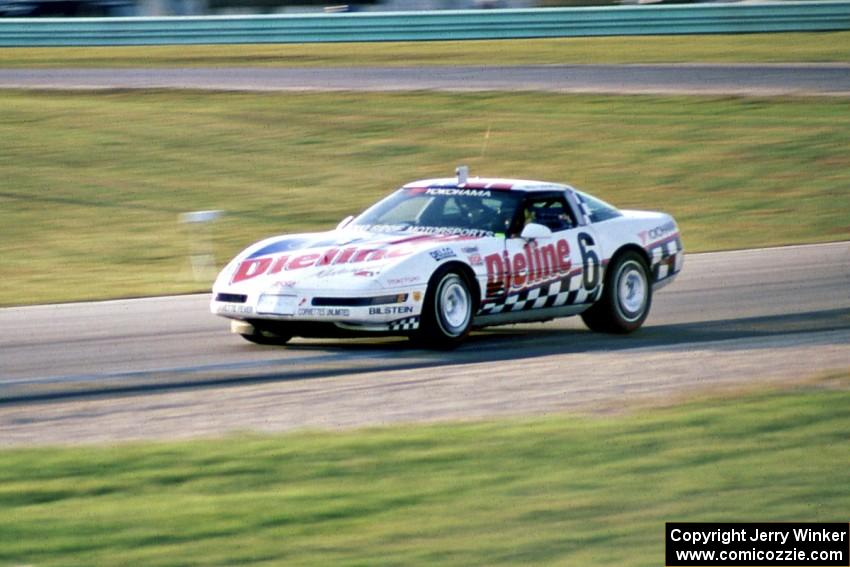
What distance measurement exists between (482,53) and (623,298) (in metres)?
20.4

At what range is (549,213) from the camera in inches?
455

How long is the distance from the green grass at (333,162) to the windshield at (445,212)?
3.78m

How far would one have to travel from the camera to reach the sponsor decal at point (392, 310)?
10.1m

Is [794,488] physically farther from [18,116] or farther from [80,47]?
[80,47]

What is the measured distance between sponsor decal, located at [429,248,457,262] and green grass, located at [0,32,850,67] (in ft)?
65.6

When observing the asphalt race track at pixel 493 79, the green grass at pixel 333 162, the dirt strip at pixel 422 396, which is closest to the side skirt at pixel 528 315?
the dirt strip at pixel 422 396

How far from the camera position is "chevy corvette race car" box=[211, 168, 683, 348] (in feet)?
33.3

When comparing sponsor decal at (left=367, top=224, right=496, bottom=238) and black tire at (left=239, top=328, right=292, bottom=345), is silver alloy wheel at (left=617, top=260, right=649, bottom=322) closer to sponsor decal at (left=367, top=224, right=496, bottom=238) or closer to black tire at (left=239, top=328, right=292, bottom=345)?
sponsor decal at (left=367, top=224, right=496, bottom=238)

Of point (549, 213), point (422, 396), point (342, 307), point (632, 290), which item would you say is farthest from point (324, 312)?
point (632, 290)

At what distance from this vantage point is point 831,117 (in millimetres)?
25312

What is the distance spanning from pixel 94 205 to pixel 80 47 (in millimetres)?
15604

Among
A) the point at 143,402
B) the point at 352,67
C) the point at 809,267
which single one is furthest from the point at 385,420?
the point at 352,67

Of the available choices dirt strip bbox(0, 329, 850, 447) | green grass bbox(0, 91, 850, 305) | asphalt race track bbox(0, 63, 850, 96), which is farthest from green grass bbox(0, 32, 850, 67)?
dirt strip bbox(0, 329, 850, 447)

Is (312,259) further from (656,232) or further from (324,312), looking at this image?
(656,232)
